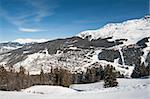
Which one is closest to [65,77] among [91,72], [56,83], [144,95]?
[56,83]

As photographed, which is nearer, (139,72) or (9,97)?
(9,97)

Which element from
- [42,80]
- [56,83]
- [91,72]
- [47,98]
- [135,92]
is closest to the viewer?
[135,92]

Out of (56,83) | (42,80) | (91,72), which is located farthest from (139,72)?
(56,83)

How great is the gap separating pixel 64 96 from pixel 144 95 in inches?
320

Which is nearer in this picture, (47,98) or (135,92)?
(135,92)

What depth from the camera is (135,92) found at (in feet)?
86.9

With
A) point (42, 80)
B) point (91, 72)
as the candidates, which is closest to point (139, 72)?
point (91, 72)

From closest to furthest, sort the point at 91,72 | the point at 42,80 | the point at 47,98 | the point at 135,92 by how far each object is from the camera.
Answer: the point at 135,92
the point at 47,98
the point at 42,80
the point at 91,72

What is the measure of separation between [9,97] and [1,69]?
60.5m

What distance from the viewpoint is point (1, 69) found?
88.4m

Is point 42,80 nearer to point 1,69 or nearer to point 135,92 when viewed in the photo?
point 1,69

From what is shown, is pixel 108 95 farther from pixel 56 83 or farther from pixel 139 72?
pixel 139 72

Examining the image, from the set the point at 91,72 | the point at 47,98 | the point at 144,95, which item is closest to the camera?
the point at 144,95

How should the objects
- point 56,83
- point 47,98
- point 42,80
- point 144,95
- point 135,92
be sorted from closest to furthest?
1. point 144,95
2. point 135,92
3. point 47,98
4. point 56,83
5. point 42,80
